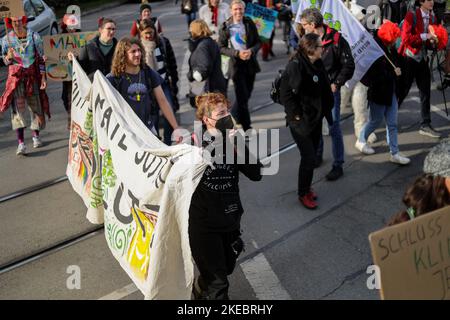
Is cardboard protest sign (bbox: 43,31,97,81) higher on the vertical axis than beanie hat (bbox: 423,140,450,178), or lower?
lower

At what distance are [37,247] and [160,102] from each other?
6.08ft

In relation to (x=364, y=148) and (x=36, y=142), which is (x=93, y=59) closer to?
(x=36, y=142)

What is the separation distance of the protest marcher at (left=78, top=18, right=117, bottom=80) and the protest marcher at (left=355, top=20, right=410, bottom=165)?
291cm

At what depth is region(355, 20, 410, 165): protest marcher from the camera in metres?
7.03

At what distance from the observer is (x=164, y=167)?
14.4 feet

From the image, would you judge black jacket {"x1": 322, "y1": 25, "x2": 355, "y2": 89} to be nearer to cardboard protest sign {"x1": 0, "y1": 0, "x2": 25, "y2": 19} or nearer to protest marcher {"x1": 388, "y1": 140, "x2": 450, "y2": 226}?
protest marcher {"x1": 388, "y1": 140, "x2": 450, "y2": 226}

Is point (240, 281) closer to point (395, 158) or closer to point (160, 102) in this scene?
point (160, 102)

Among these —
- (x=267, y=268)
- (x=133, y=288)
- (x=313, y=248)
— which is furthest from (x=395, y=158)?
(x=133, y=288)

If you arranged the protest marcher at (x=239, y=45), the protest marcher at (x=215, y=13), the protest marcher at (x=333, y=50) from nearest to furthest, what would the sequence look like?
the protest marcher at (x=333, y=50) → the protest marcher at (x=239, y=45) → the protest marcher at (x=215, y=13)

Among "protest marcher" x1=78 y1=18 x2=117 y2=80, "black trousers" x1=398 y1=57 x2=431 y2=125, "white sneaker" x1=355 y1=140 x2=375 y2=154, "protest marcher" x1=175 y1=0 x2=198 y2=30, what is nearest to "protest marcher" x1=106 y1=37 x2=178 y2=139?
"protest marcher" x1=78 y1=18 x2=117 y2=80

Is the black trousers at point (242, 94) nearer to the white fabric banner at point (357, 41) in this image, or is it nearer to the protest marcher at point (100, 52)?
the white fabric banner at point (357, 41)

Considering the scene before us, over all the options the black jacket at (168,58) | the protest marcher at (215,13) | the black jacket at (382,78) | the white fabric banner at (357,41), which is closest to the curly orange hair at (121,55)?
the black jacket at (168,58)

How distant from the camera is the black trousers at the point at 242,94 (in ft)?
27.6

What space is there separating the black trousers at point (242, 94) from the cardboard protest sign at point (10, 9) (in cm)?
Result: 278
